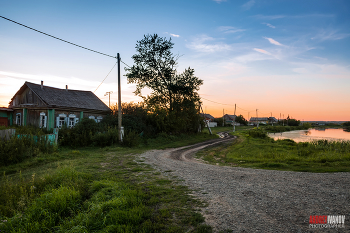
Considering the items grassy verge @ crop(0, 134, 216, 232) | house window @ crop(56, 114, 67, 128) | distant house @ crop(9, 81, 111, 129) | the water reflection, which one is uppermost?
distant house @ crop(9, 81, 111, 129)

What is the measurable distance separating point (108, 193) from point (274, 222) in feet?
13.9

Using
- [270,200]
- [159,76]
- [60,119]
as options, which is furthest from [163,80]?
[270,200]

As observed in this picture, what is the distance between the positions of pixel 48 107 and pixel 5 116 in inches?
371

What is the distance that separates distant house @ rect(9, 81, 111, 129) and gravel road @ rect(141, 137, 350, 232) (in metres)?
21.3

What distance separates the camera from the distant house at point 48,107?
23.1 metres

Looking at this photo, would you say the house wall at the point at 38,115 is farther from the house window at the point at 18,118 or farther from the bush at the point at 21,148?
the bush at the point at 21,148

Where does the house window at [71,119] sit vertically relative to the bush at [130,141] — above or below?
above

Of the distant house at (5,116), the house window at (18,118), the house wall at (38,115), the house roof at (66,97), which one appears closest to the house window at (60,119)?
the house wall at (38,115)

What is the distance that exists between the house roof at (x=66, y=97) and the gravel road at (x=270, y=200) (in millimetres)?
22692

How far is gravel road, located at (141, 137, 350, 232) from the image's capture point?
12.5ft

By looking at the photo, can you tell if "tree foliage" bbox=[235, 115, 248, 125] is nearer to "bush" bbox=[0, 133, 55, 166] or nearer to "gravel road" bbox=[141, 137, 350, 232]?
"bush" bbox=[0, 133, 55, 166]

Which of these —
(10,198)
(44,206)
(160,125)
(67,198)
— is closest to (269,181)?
(67,198)

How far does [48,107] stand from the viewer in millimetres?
22672

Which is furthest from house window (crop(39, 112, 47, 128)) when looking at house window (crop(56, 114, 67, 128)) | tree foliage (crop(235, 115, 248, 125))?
tree foliage (crop(235, 115, 248, 125))
